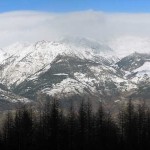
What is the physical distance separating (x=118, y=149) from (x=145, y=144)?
10045 millimetres

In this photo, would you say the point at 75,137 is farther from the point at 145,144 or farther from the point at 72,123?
the point at 145,144

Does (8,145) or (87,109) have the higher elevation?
(87,109)

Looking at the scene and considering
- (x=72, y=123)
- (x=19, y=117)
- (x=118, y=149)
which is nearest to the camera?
(x=118, y=149)

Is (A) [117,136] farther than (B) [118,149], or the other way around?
(A) [117,136]

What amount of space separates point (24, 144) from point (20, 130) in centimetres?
516

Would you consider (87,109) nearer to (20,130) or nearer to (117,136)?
(117,136)

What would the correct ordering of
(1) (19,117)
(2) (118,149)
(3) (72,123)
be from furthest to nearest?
(1) (19,117)
(3) (72,123)
(2) (118,149)

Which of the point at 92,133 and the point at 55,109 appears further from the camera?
the point at 92,133

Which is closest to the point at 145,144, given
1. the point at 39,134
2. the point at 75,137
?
the point at 75,137

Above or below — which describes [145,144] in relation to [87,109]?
below

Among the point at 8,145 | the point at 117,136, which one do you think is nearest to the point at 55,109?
the point at 8,145

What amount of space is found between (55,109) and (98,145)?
14472mm

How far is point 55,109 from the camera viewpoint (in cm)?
12206

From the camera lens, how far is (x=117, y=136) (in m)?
138
